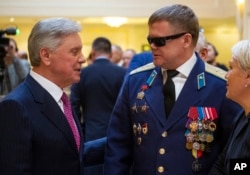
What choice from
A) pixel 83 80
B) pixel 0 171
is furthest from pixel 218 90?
pixel 83 80

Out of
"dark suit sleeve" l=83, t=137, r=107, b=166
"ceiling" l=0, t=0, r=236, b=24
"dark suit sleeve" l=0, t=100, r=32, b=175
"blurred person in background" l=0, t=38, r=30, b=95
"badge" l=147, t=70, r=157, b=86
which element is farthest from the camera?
"ceiling" l=0, t=0, r=236, b=24

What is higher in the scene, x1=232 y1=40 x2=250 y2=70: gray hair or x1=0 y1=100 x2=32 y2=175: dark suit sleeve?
x1=232 y1=40 x2=250 y2=70: gray hair

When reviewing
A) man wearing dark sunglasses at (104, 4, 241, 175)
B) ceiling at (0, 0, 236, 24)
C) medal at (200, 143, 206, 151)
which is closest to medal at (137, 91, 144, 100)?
man wearing dark sunglasses at (104, 4, 241, 175)

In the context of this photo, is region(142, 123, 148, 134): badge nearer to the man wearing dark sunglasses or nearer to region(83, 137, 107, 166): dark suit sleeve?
the man wearing dark sunglasses

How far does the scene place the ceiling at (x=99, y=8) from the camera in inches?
328

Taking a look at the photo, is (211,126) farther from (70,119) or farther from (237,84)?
(70,119)

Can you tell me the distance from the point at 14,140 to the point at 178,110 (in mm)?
694

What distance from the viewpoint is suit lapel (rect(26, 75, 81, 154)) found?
1.66 metres

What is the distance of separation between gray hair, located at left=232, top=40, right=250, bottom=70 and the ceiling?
6979mm

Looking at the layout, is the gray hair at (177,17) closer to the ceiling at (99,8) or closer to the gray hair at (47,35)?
the gray hair at (47,35)

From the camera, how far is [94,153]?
2.13 m

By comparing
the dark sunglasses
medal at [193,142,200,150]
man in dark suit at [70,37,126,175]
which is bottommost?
man in dark suit at [70,37,126,175]

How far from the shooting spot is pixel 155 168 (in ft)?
6.10

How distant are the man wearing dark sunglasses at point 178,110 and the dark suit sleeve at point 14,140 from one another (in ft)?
1.79
